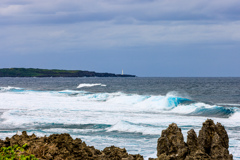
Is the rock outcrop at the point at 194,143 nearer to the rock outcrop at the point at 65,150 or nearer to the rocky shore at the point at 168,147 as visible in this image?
the rocky shore at the point at 168,147

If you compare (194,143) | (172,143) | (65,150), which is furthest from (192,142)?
(65,150)

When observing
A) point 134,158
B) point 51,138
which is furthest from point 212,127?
point 51,138

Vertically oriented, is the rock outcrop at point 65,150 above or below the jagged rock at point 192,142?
below

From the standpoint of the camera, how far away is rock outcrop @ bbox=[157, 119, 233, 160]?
8.03m

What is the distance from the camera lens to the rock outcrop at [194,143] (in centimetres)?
803

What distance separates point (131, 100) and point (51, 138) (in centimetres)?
3794

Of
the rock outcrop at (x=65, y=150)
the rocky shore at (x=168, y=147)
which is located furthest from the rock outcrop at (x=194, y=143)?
the rock outcrop at (x=65, y=150)

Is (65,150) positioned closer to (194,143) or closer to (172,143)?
(172,143)

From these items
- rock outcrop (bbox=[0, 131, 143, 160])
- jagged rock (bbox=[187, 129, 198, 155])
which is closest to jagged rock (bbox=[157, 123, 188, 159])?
jagged rock (bbox=[187, 129, 198, 155])

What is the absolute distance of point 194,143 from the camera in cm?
838

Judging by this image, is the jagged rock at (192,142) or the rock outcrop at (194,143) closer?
the rock outcrop at (194,143)

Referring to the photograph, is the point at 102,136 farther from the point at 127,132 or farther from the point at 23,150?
the point at 23,150

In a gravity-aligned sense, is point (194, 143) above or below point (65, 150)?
above

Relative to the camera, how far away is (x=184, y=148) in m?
8.16
